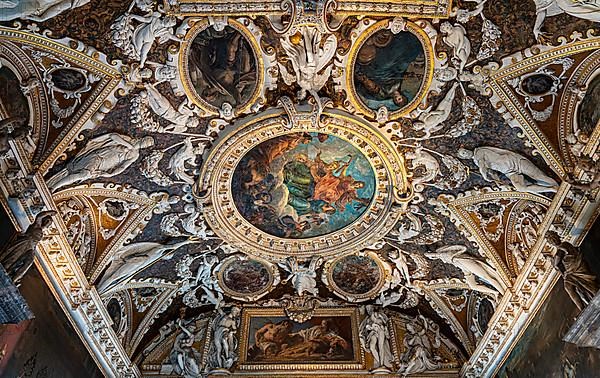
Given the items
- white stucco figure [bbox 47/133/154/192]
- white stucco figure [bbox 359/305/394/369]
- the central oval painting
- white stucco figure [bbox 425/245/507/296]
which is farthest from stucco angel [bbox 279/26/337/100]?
white stucco figure [bbox 359/305/394/369]

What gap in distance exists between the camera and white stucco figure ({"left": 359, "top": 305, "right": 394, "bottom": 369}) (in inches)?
584

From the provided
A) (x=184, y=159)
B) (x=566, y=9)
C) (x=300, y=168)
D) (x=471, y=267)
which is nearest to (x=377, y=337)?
(x=471, y=267)

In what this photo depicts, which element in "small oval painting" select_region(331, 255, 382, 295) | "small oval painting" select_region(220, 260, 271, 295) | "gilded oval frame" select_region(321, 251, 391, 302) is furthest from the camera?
"small oval painting" select_region(220, 260, 271, 295)

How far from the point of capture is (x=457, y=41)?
Answer: 9.92m

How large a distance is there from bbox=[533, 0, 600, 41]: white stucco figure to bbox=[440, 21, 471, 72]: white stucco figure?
1085 millimetres

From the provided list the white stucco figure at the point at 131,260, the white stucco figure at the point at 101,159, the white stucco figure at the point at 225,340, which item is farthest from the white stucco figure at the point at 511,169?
the white stucco figure at the point at 225,340

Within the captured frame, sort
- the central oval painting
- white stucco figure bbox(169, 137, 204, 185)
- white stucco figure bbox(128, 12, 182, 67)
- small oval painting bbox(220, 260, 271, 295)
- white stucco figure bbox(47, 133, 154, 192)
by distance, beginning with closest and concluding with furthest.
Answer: white stucco figure bbox(128, 12, 182, 67) → white stucco figure bbox(47, 133, 154, 192) → white stucco figure bbox(169, 137, 204, 185) → the central oval painting → small oval painting bbox(220, 260, 271, 295)

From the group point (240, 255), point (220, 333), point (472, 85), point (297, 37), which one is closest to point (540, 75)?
point (472, 85)

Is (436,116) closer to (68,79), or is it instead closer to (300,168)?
(300,168)

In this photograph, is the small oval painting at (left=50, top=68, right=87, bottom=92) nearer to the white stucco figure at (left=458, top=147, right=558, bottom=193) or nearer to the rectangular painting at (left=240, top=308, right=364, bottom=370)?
the white stucco figure at (left=458, top=147, right=558, bottom=193)

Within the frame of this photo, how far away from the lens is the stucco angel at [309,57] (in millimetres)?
10023

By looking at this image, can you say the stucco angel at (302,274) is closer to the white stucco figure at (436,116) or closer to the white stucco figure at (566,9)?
the white stucco figure at (436,116)

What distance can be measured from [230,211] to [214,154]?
5.24 ft

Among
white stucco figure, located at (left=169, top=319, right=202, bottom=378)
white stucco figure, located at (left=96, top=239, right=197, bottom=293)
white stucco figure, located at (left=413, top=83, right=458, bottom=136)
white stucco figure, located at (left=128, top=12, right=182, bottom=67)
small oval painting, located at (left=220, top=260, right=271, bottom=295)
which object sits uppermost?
white stucco figure, located at (left=128, top=12, right=182, bottom=67)
